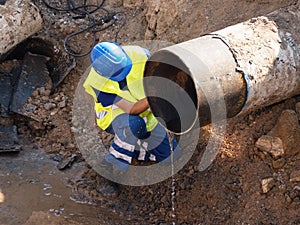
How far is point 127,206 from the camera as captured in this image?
4672mm

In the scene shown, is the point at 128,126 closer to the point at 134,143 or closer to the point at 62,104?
the point at 134,143

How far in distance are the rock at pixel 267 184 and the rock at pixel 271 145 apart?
7.7 inches

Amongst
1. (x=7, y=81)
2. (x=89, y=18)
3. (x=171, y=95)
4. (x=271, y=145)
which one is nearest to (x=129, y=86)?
(x=171, y=95)

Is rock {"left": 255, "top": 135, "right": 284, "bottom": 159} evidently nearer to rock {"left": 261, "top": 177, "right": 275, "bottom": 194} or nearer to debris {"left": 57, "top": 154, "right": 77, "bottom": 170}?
rock {"left": 261, "top": 177, "right": 275, "bottom": 194}

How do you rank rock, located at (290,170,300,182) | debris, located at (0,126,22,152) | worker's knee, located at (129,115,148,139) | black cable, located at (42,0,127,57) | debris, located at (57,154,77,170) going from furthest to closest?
Answer: black cable, located at (42,0,127,57) < debris, located at (0,126,22,152) < debris, located at (57,154,77,170) < worker's knee, located at (129,115,148,139) < rock, located at (290,170,300,182)

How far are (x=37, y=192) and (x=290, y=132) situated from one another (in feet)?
7.69

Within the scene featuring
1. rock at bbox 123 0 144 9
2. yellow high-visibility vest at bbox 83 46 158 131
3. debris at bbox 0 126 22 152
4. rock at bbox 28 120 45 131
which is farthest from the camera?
rock at bbox 123 0 144 9

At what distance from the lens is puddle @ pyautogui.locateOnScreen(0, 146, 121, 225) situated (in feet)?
14.3

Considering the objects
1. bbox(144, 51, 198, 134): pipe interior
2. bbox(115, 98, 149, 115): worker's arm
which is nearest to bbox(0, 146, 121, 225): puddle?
bbox(115, 98, 149, 115): worker's arm

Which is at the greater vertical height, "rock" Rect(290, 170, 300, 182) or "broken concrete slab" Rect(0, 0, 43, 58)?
"broken concrete slab" Rect(0, 0, 43, 58)

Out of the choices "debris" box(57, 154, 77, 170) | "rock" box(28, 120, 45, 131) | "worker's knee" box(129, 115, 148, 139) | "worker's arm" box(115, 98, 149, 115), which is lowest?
"debris" box(57, 154, 77, 170)

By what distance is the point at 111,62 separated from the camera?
4203 mm

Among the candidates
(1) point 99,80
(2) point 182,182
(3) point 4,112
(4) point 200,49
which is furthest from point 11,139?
(4) point 200,49

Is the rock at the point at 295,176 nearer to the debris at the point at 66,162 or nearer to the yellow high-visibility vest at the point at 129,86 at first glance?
the yellow high-visibility vest at the point at 129,86
